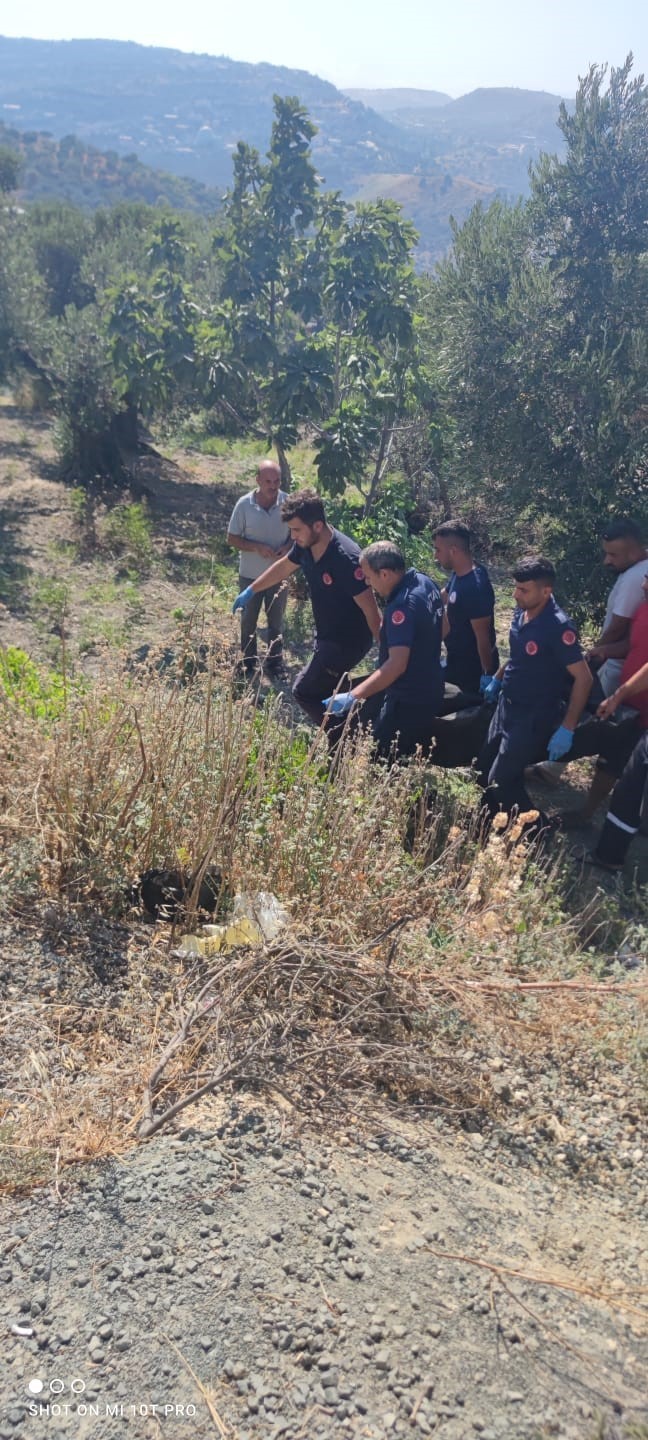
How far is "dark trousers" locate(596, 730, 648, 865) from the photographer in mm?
4535

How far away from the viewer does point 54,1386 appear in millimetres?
1802

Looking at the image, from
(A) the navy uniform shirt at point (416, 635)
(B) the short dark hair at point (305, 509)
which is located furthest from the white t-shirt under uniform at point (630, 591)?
(B) the short dark hair at point (305, 509)

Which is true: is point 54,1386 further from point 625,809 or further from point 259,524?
point 259,524

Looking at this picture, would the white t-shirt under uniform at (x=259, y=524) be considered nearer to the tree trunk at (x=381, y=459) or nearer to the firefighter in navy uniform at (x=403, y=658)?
the firefighter in navy uniform at (x=403, y=658)

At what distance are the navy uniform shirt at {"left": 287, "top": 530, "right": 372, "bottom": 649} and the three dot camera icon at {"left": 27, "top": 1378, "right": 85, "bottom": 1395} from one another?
3.78 metres

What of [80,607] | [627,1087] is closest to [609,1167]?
[627,1087]

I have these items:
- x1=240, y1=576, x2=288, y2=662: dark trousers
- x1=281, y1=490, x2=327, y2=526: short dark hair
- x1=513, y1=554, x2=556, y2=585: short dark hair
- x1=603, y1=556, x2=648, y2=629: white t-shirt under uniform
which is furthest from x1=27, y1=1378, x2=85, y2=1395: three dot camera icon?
x1=240, y1=576, x2=288, y2=662: dark trousers

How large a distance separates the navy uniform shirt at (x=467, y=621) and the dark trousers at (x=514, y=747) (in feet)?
2.30

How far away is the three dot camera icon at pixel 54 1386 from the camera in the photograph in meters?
1.79

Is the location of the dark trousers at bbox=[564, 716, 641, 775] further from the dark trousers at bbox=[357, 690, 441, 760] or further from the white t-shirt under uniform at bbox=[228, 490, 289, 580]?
the white t-shirt under uniform at bbox=[228, 490, 289, 580]

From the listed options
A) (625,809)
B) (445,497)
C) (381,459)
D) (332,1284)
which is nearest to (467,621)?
(625,809)

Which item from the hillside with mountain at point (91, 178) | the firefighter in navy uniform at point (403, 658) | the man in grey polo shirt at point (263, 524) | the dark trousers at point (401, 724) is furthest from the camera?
the hillside with mountain at point (91, 178)

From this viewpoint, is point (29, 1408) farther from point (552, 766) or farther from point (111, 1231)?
point (552, 766)

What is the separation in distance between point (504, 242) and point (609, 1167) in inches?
265
